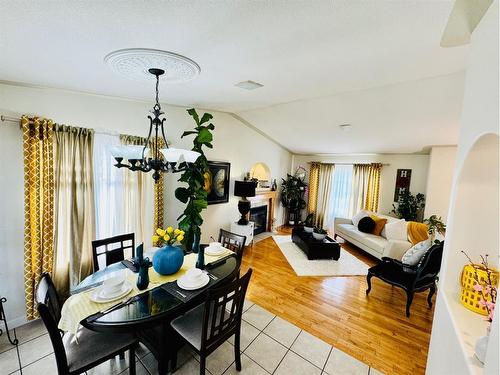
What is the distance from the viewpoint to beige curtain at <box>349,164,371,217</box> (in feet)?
19.2

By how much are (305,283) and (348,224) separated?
2794 millimetres

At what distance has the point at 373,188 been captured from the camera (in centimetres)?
570

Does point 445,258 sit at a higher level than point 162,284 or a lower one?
higher

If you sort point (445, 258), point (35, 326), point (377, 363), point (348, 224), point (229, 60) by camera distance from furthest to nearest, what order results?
1. point (348, 224)
2. point (35, 326)
3. point (377, 363)
4. point (229, 60)
5. point (445, 258)

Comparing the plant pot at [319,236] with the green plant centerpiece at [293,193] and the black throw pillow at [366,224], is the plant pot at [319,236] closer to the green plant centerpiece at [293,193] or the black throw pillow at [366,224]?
the black throw pillow at [366,224]

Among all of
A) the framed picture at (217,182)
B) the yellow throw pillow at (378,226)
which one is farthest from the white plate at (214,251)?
the yellow throw pillow at (378,226)

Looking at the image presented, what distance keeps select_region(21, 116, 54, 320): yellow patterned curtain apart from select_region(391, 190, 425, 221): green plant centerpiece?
21.1 ft

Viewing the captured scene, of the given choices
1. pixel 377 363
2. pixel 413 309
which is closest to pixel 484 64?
pixel 377 363

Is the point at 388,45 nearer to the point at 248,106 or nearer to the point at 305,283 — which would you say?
the point at 248,106

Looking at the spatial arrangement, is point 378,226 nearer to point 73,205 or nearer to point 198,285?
point 198,285

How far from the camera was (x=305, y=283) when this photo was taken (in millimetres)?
3463

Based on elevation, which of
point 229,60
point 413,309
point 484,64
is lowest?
point 413,309

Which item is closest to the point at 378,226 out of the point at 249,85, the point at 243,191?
the point at 243,191

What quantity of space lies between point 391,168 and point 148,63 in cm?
596
